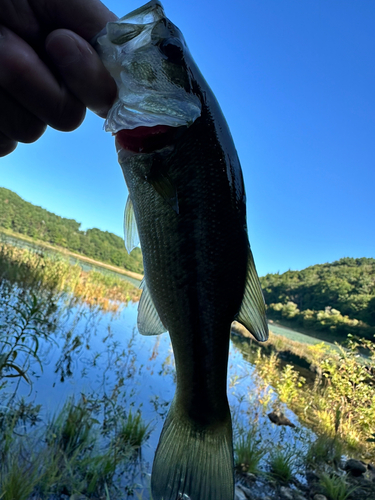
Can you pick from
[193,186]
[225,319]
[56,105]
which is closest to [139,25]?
[56,105]

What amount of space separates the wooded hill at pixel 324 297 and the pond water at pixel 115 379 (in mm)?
41882

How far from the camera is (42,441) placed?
387 centimetres

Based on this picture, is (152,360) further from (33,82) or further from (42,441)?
(33,82)

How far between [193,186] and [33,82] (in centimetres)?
71

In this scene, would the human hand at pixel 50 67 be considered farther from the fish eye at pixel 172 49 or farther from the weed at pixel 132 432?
the weed at pixel 132 432

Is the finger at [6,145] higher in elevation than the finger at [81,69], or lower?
lower

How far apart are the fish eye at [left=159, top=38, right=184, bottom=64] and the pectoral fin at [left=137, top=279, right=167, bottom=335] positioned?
1061mm

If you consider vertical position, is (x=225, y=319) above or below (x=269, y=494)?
above

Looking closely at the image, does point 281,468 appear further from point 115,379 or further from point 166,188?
point 166,188

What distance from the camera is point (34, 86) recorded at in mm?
1108

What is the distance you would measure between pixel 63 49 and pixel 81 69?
0.08 m

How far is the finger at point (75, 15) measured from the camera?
118 centimetres

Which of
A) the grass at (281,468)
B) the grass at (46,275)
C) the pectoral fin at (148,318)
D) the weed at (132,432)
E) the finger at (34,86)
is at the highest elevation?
the finger at (34,86)

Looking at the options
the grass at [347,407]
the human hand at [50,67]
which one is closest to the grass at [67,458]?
the human hand at [50,67]
